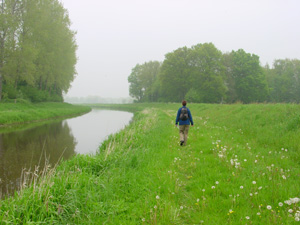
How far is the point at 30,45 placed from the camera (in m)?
26.3

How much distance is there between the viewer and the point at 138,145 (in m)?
8.70

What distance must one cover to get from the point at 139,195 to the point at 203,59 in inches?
1870

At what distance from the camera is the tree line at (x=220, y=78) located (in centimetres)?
4541

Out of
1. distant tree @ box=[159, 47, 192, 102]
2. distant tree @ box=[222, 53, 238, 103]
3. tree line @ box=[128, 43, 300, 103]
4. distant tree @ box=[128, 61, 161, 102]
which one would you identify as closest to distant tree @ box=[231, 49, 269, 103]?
tree line @ box=[128, 43, 300, 103]

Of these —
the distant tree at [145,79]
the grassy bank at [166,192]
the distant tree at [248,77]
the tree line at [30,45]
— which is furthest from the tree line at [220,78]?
the grassy bank at [166,192]

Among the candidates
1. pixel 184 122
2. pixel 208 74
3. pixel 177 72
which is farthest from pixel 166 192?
pixel 177 72

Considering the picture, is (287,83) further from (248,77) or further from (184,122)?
(184,122)

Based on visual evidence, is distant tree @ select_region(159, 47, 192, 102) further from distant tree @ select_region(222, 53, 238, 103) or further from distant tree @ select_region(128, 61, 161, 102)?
distant tree @ select_region(128, 61, 161, 102)

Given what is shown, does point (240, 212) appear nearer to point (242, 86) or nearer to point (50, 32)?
point (50, 32)

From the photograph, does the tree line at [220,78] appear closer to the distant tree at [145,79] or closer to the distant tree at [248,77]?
the distant tree at [248,77]

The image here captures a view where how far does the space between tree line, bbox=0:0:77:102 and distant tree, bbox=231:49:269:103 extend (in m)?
43.5

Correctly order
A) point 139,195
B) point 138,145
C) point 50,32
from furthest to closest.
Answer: point 50,32 < point 138,145 < point 139,195

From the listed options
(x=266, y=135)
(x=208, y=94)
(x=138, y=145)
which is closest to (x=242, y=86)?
(x=208, y=94)

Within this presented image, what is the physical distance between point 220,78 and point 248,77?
887cm
